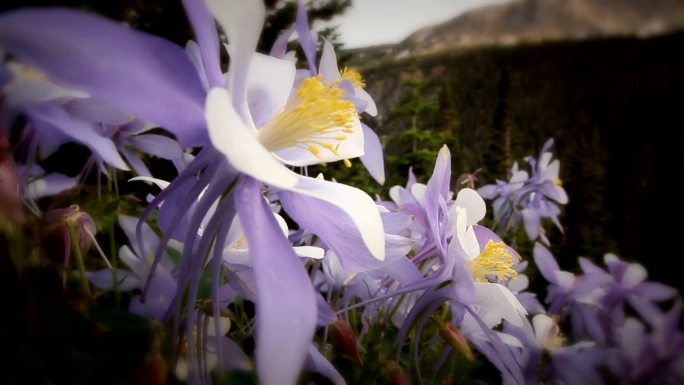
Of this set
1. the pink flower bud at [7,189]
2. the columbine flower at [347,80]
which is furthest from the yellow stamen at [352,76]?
the pink flower bud at [7,189]

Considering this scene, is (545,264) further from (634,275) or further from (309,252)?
(309,252)

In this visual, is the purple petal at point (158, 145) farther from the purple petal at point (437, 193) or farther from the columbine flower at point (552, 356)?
the columbine flower at point (552, 356)

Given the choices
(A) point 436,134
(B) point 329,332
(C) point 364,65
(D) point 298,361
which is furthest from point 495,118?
(D) point 298,361

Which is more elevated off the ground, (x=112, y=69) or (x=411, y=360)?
(x=112, y=69)

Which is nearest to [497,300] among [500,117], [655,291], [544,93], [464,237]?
[464,237]

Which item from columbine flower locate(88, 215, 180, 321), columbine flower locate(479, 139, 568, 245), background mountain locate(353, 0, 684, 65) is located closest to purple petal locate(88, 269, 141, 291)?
columbine flower locate(88, 215, 180, 321)

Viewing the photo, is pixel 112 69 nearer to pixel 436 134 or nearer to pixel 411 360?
pixel 411 360

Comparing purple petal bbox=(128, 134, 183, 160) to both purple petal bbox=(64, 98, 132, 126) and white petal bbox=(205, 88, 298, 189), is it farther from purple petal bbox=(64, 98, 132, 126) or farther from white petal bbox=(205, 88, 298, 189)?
white petal bbox=(205, 88, 298, 189)
